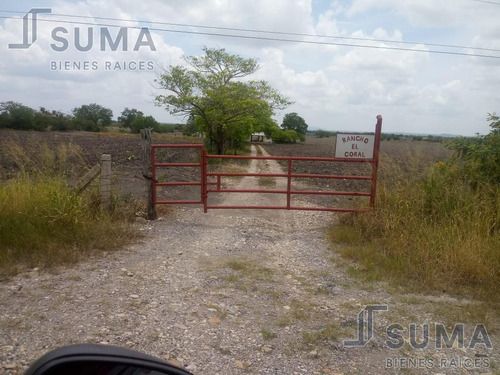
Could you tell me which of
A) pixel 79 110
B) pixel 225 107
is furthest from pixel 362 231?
pixel 79 110

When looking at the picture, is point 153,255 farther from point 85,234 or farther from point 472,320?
point 472,320

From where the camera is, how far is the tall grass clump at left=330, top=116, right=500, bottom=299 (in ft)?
16.3

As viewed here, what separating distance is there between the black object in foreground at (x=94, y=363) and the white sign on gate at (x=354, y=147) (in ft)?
22.3

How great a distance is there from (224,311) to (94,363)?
2966 millimetres

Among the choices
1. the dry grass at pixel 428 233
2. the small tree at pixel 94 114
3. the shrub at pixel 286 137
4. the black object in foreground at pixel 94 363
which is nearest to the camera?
the black object in foreground at pixel 94 363

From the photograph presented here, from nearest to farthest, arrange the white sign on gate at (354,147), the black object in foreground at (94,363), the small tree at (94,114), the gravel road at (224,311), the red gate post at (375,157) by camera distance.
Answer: the black object in foreground at (94,363)
the gravel road at (224,311)
the red gate post at (375,157)
the white sign on gate at (354,147)
the small tree at (94,114)

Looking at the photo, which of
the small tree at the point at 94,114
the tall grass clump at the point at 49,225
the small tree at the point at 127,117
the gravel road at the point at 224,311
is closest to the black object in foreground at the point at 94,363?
the gravel road at the point at 224,311

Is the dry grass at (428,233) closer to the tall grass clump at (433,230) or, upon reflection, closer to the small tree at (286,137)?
the tall grass clump at (433,230)

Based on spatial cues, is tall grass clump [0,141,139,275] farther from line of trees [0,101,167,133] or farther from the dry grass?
line of trees [0,101,167,133]

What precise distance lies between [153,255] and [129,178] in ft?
27.7

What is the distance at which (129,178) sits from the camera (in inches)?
536

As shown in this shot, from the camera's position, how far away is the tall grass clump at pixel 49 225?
5285mm

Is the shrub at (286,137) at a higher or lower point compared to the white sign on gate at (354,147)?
higher

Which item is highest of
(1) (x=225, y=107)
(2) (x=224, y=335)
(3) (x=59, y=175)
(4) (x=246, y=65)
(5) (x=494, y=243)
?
(4) (x=246, y=65)
